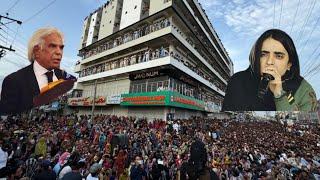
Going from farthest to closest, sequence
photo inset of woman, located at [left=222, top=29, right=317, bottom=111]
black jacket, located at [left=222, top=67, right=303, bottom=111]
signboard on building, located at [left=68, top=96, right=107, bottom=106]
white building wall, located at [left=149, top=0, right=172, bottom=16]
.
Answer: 1. signboard on building, located at [left=68, top=96, right=107, bottom=106]
2. white building wall, located at [left=149, top=0, right=172, bottom=16]
3. black jacket, located at [left=222, top=67, right=303, bottom=111]
4. photo inset of woman, located at [left=222, top=29, right=317, bottom=111]

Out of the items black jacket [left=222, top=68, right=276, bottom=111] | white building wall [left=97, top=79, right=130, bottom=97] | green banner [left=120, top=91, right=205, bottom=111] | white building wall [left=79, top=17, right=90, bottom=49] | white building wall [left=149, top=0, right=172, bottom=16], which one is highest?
white building wall [left=79, top=17, right=90, bottom=49]

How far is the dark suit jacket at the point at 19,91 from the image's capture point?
12.2 meters

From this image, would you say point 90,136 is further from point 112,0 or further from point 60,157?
point 112,0

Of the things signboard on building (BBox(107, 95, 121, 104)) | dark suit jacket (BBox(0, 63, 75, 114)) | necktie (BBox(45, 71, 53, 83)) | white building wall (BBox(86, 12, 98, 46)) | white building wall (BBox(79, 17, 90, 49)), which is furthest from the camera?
white building wall (BBox(79, 17, 90, 49))

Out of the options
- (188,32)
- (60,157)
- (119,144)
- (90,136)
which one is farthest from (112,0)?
A: (60,157)

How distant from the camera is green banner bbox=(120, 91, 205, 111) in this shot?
2381cm

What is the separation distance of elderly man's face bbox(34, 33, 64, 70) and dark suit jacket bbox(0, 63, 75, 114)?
1.91 feet

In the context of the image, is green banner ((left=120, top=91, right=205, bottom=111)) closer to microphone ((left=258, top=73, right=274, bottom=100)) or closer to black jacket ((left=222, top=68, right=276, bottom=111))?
black jacket ((left=222, top=68, right=276, bottom=111))

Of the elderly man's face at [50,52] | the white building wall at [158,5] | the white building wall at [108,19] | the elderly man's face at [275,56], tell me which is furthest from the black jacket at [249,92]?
the white building wall at [108,19]

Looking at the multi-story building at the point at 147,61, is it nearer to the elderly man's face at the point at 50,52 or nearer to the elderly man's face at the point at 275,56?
the elderly man's face at the point at 50,52

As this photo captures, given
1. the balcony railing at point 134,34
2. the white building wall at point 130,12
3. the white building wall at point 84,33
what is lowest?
the balcony railing at point 134,34

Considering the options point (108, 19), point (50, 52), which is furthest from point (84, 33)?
point (50, 52)

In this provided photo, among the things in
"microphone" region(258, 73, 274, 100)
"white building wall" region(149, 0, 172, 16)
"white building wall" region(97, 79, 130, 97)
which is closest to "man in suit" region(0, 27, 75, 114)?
"microphone" region(258, 73, 274, 100)

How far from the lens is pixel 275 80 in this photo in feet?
26.7
